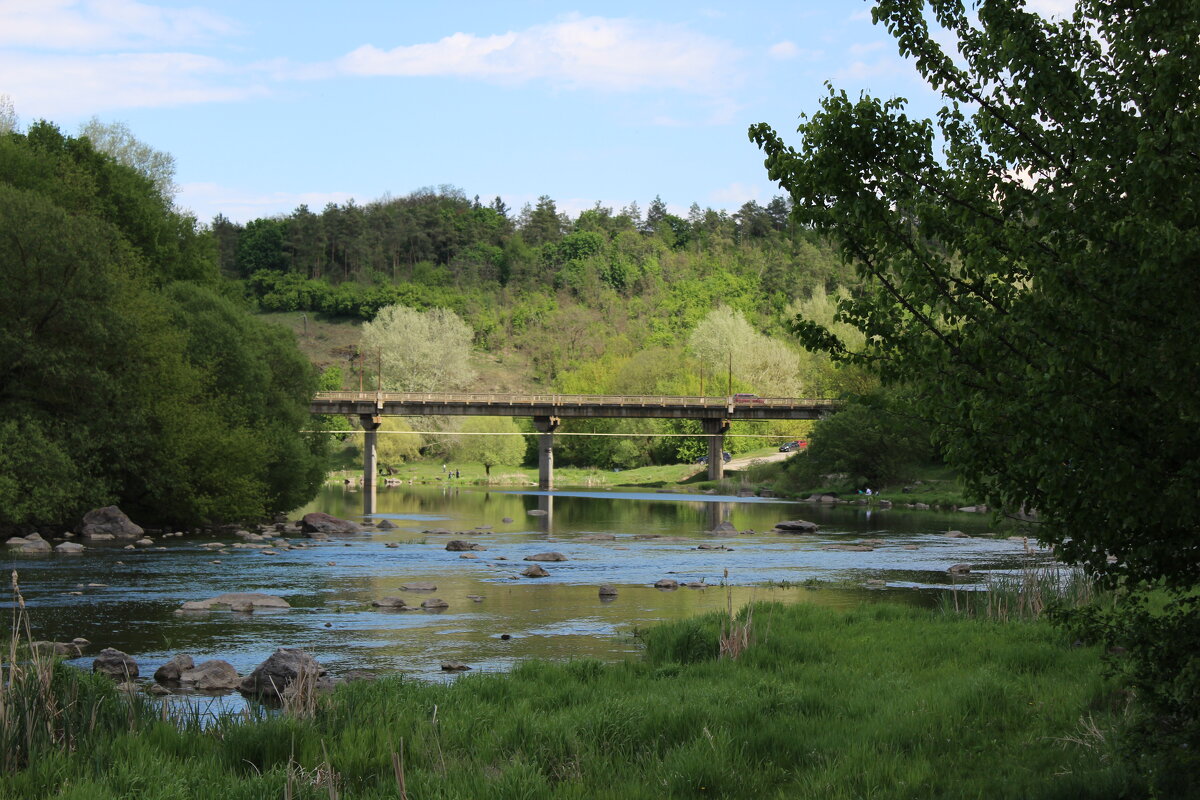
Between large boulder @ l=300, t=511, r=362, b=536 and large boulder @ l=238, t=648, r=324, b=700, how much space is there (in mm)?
33637

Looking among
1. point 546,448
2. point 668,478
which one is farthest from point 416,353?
point 668,478

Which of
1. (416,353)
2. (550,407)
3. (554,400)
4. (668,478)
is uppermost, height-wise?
(416,353)

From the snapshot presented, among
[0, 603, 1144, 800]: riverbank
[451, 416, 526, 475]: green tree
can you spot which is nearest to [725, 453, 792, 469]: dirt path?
[451, 416, 526, 475]: green tree

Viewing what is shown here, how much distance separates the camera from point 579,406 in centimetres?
9875

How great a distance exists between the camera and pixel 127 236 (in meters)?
58.3

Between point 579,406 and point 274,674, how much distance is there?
81.5 meters

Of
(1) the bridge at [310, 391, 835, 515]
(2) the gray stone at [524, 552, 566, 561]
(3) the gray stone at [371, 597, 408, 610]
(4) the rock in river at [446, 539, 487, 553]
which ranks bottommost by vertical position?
(4) the rock in river at [446, 539, 487, 553]

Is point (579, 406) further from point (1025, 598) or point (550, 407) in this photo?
point (1025, 598)

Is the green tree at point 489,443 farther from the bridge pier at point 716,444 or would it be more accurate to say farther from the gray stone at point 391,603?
the gray stone at point 391,603

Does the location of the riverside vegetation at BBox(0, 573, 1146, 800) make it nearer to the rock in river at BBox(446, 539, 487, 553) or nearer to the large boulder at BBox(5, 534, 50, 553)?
the rock in river at BBox(446, 539, 487, 553)

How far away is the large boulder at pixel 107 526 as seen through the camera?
4356cm

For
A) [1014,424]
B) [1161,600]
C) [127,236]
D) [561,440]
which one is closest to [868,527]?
[1161,600]

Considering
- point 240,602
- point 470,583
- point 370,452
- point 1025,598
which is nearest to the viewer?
point 1025,598

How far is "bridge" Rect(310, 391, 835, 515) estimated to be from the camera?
97500mm
